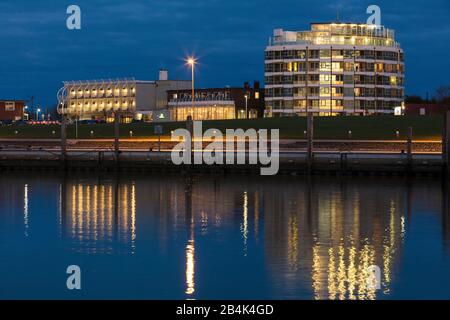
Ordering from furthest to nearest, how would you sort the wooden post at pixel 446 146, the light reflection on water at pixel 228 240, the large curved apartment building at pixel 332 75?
the large curved apartment building at pixel 332 75
the wooden post at pixel 446 146
the light reflection on water at pixel 228 240

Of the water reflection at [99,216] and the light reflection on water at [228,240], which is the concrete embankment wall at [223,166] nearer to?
the light reflection on water at [228,240]

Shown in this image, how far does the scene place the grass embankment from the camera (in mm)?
93375

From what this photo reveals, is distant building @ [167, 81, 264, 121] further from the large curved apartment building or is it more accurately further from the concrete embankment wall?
the concrete embankment wall

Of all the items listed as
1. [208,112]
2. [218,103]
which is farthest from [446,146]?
[208,112]

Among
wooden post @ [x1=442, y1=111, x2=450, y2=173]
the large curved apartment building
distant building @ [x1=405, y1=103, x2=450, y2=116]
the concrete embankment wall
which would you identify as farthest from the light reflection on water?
the large curved apartment building

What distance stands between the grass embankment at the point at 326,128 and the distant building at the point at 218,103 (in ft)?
201

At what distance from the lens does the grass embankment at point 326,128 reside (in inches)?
3676

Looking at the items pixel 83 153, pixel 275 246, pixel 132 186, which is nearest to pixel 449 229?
pixel 275 246

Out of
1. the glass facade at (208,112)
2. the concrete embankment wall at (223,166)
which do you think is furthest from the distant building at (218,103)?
the concrete embankment wall at (223,166)

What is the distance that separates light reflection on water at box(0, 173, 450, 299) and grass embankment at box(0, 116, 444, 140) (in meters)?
41.2
